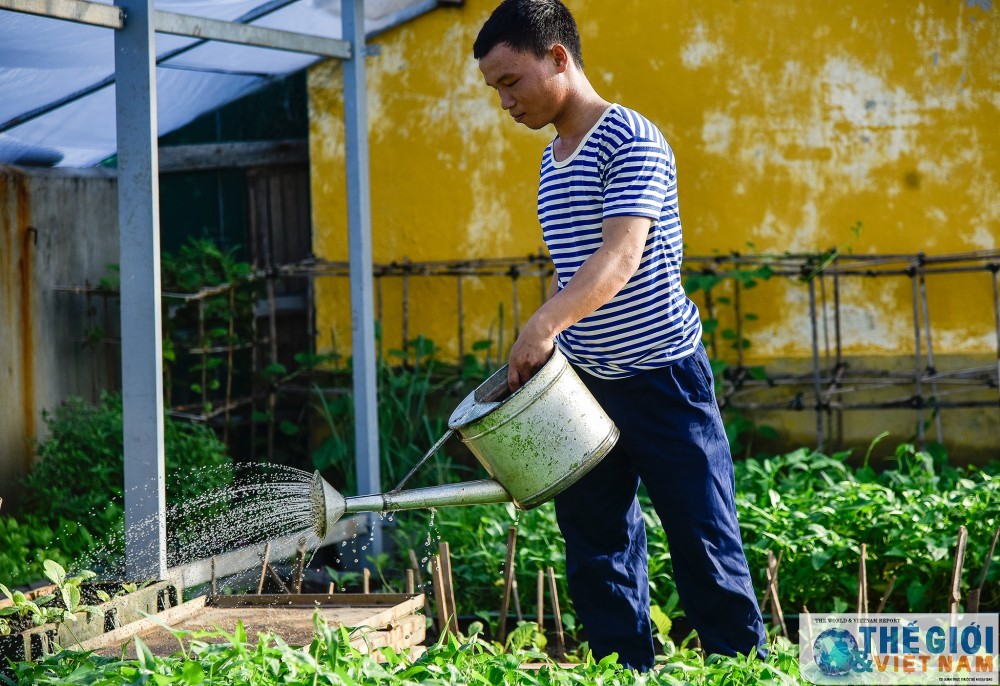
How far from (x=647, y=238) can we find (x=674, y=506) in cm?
66

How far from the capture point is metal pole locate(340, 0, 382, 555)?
4887 mm

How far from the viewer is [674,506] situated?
112 inches

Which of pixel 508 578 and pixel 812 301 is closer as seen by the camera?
pixel 508 578

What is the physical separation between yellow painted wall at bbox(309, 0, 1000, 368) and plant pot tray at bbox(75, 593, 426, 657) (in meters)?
3.14

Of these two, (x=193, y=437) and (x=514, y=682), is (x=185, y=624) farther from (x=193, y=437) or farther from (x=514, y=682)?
(x=193, y=437)

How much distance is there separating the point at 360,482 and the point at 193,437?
928mm

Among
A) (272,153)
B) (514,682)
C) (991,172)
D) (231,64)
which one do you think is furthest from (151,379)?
(991,172)

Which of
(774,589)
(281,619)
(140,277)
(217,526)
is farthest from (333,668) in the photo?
(217,526)

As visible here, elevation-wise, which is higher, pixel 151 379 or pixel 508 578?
pixel 151 379

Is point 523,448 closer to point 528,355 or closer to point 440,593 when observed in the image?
point 528,355

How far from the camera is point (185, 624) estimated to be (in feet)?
10.4

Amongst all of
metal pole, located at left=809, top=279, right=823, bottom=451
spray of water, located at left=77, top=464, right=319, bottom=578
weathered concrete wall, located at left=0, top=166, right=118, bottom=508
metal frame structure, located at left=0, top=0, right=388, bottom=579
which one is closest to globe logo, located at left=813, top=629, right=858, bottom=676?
spray of water, located at left=77, top=464, right=319, bottom=578

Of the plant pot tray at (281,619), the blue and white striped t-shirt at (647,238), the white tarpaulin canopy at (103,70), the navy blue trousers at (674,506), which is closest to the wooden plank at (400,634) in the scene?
the plant pot tray at (281,619)

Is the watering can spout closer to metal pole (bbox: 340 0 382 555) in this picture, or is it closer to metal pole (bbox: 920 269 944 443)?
metal pole (bbox: 340 0 382 555)
